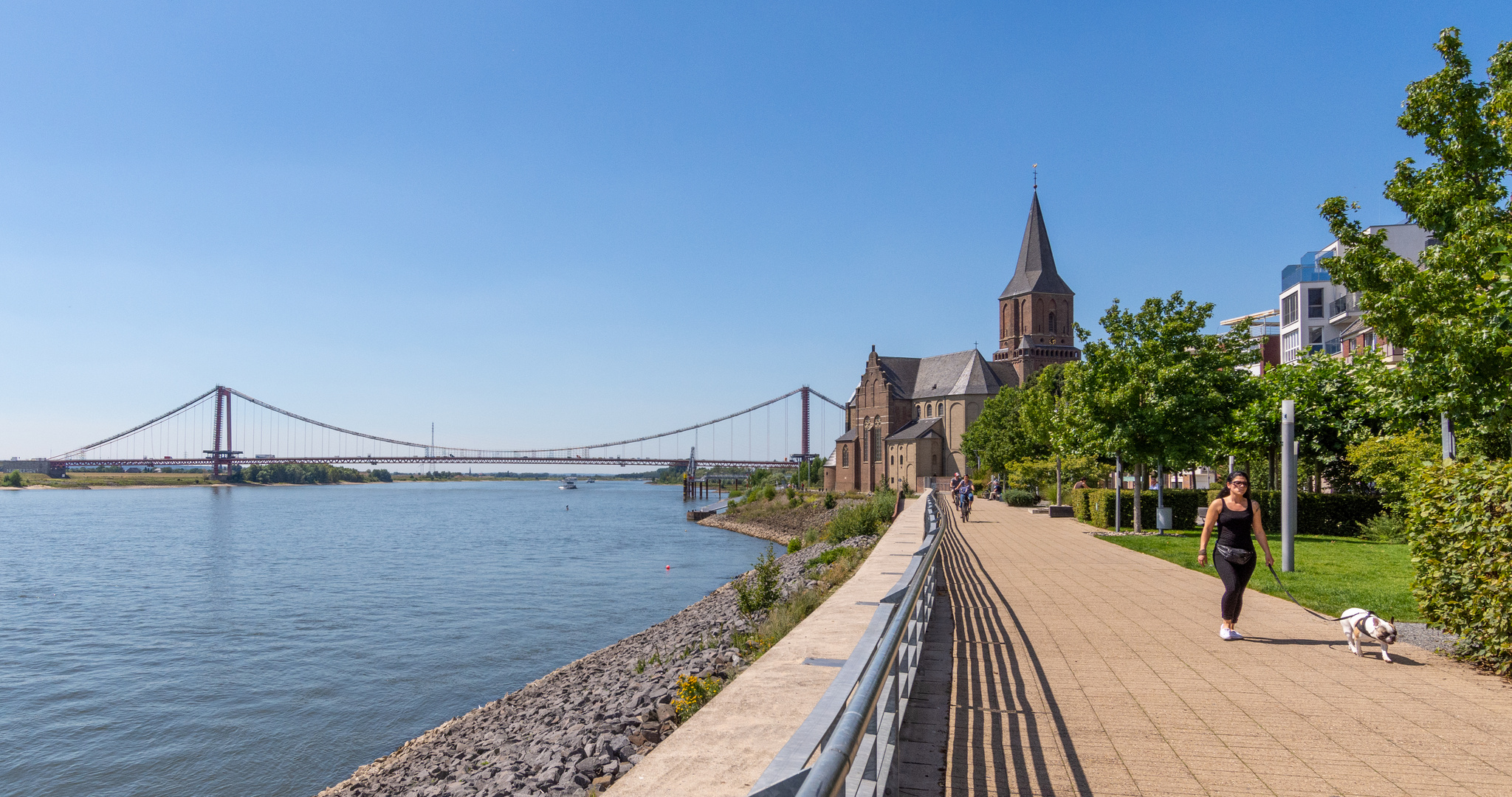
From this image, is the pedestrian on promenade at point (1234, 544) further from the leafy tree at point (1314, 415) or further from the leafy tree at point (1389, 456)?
the leafy tree at point (1314, 415)

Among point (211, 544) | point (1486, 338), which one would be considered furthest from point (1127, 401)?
point (211, 544)

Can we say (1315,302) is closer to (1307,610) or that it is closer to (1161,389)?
(1161,389)

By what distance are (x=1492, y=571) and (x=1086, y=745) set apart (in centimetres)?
438

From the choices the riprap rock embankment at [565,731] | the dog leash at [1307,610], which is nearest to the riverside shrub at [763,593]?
the riprap rock embankment at [565,731]

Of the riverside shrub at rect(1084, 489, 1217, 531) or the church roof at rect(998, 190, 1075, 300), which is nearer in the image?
the riverside shrub at rect(1084, 489, 1217, 531)

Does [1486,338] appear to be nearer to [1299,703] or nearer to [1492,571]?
[1492,571]

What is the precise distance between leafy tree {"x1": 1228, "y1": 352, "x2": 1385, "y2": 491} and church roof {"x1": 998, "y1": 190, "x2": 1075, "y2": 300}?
65.0 meters

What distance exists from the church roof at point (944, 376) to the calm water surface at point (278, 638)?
125ft

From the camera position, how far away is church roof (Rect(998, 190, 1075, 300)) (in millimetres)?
87812

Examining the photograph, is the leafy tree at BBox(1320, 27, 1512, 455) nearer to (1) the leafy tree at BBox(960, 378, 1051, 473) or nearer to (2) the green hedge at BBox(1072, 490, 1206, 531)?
(2) the green hedge at BBox(1072, 490, 1206, 531)

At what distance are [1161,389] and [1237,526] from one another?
53.7 ft

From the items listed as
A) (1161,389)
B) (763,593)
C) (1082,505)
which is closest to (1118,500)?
(1161,389)

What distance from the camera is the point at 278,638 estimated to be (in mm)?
22047

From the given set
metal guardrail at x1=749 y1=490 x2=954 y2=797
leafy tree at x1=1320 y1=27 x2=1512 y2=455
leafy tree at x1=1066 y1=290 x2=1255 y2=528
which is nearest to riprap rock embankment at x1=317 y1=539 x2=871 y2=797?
metal guardrail at x1=749 y1=490 x2=954 y2=797
